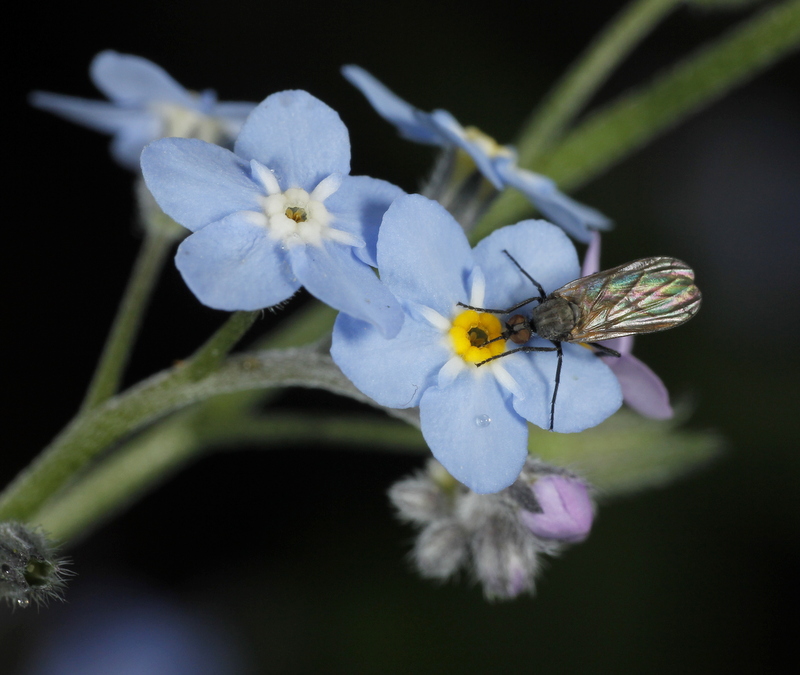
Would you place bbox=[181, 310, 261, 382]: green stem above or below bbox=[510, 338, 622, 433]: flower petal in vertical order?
Result: above

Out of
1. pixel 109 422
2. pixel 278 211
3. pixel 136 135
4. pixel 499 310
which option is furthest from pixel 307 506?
pixel 278 211

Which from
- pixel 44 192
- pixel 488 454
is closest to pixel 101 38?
pixel 44 192

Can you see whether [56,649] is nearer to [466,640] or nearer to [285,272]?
[466,640]

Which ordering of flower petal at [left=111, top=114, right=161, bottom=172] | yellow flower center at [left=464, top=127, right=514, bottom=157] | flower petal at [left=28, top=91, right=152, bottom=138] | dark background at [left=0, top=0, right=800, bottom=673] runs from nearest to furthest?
yellow flower center at [left=464, top=127, right=514, bottom=157], flower petal at [left=28, top=91, right=152, bottom=138], flower petal at [left=111, top=114, right=161, bottom=172], dark background at [left=0, top=0, right=800, bottom=673]

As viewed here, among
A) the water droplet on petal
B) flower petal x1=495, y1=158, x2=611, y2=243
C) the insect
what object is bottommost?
the water droplet on petal

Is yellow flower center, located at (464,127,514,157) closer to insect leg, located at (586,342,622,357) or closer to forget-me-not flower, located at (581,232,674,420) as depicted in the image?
forget-me-not flower, located at (581,232,674,420)

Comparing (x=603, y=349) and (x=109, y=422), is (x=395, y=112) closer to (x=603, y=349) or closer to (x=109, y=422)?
(x=603, y=349)

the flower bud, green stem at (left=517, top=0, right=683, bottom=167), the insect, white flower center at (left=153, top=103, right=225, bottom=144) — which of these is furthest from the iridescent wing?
white flower center at (left=153, top=103, right=225, bottom=144)
